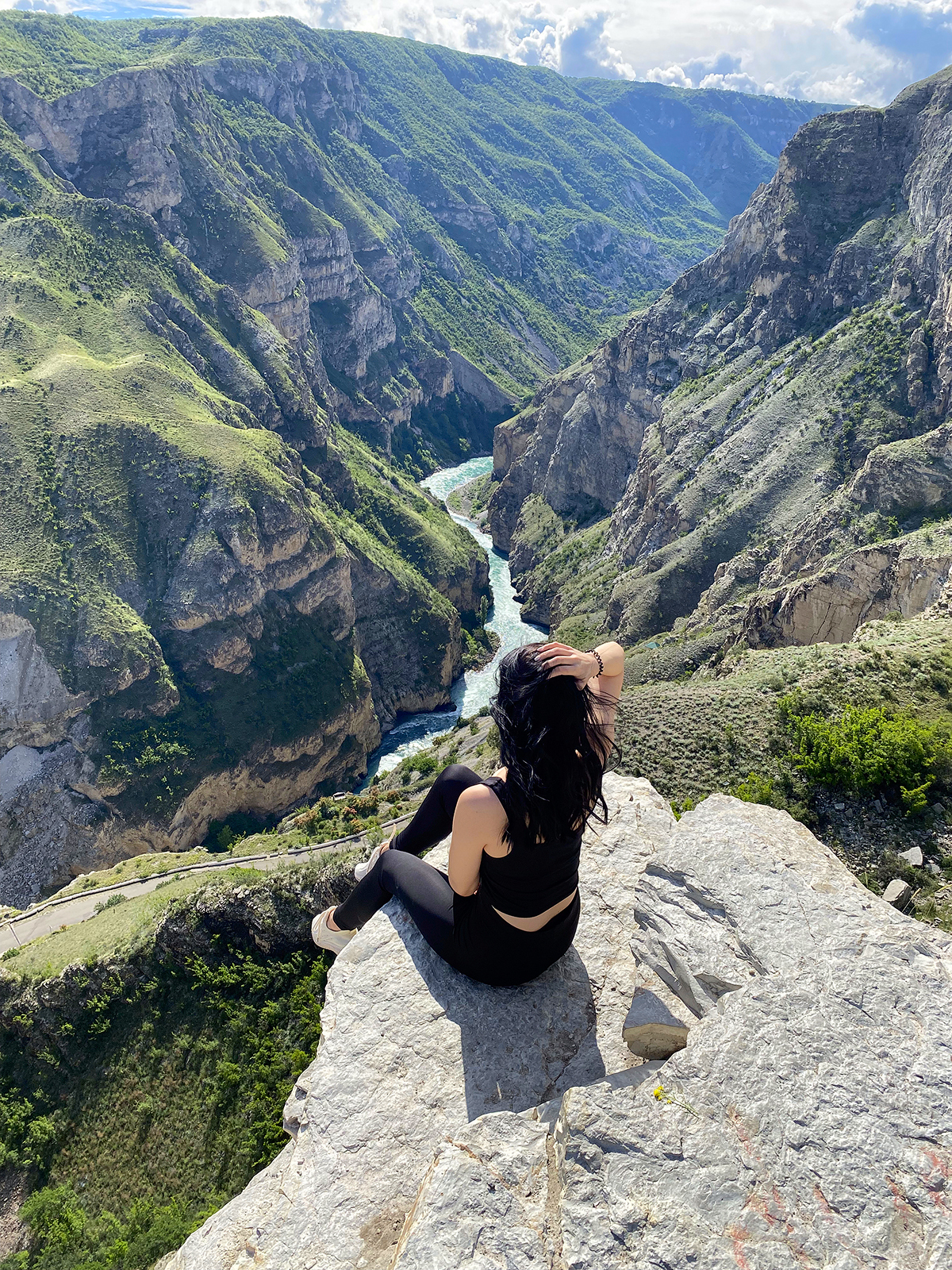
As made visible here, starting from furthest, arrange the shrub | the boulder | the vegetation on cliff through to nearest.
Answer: the vegetation on cliff
the shrub
the boulder

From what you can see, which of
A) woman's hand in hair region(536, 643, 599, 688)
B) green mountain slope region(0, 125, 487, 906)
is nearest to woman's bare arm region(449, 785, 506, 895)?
woman's hand in hair region(536, 643, 599, 688)

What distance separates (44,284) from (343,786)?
60.6 meters

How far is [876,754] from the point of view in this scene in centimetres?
1366

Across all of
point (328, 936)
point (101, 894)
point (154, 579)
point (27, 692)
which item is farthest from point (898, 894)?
point (154, 579)

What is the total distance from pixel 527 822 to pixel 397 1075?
3.58 m

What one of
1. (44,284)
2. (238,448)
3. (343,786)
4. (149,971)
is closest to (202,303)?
(44,284)

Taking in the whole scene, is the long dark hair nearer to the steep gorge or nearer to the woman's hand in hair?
the woman's hand in hair

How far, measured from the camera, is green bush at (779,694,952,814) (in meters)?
13.2

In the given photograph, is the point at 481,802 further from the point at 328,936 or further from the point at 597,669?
the point at 328,936

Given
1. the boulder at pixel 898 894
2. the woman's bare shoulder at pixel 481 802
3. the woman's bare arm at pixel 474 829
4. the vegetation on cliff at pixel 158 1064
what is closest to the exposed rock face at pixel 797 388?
the boulder at pixel 898 894

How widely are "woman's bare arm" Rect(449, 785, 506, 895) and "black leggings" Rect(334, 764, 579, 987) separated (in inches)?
21.8

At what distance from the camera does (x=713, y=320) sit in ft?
311

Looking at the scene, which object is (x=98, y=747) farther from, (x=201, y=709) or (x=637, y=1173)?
(x=637, y=1173)

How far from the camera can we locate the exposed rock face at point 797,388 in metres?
52.1
